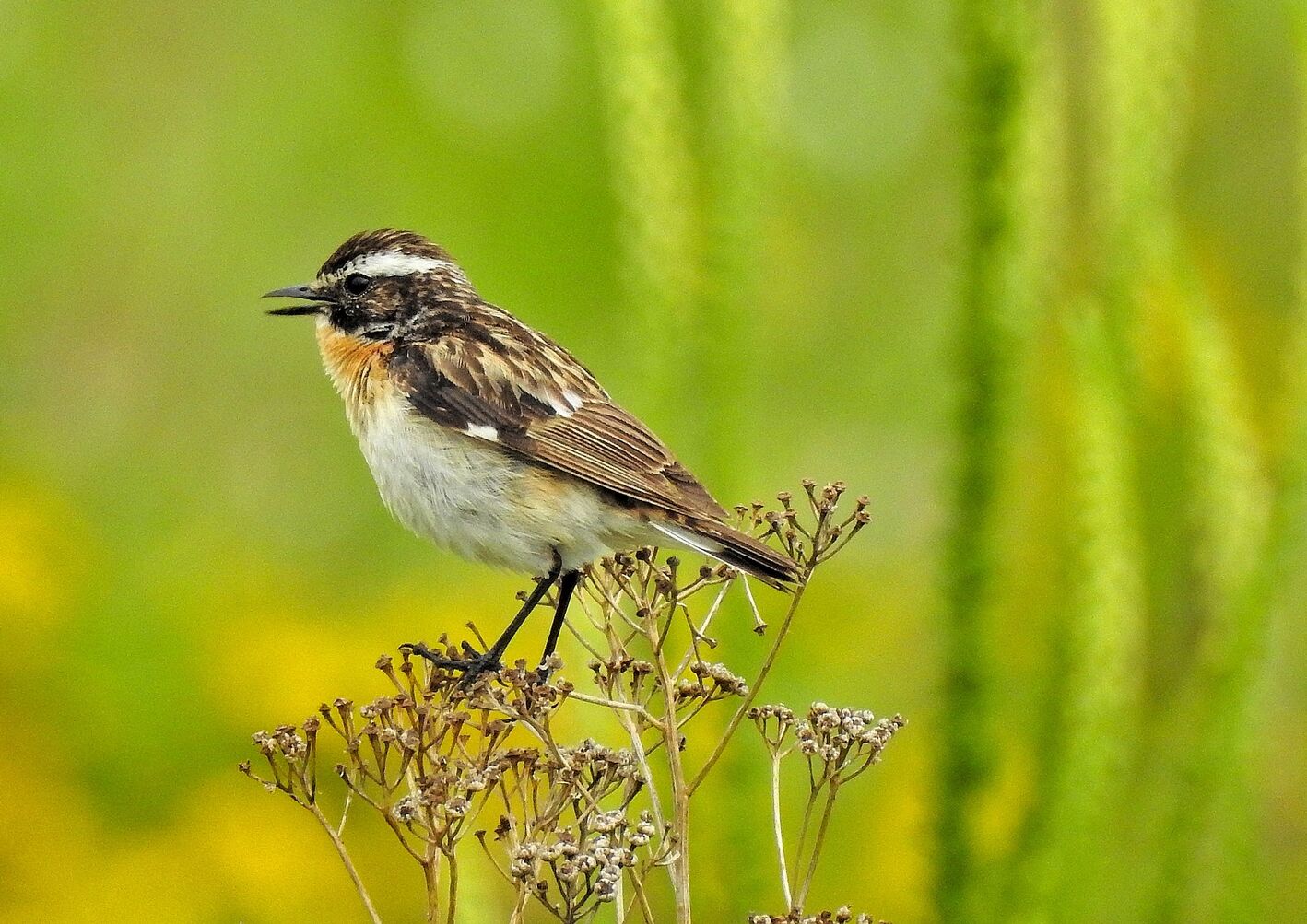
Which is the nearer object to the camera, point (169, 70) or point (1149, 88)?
point (1149, 88)

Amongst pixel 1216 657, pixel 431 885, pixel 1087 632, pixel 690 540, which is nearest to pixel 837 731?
pixel 431 885

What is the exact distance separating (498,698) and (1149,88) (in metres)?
2.85

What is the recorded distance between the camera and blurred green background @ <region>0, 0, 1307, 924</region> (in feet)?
14.9

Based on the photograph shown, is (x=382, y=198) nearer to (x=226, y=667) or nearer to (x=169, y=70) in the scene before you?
(x=169, y=70)

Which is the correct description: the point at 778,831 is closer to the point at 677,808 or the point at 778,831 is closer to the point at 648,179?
the point at 677,808

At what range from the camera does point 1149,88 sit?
4730 mm

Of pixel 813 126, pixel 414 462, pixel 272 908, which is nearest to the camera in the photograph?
pixel 414 462

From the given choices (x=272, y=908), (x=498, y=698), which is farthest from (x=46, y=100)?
(x=498, y=698)

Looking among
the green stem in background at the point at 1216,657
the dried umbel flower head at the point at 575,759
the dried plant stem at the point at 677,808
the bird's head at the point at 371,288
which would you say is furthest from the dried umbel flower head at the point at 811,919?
the bird's head at the point at 371,288

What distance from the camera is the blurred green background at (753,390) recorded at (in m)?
4.55

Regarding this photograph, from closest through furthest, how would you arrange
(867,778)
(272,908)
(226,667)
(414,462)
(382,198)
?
(414,462) < (272,908) < (226,667) < (867,778) < (382,198)

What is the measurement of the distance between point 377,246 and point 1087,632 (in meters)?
2.35

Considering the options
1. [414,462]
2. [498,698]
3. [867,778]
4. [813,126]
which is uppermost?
[813,126]

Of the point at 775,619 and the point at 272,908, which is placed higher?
the point at 775,619
